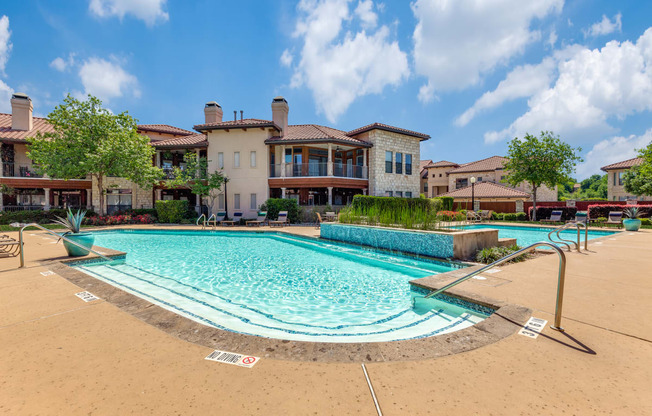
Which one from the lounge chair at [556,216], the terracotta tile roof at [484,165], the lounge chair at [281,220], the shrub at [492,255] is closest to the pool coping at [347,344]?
the shrub at [492,255]

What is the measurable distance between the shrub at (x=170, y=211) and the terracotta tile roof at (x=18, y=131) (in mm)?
11200

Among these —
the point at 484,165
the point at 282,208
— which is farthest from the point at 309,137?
the point at 484,165

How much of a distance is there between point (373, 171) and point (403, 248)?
45.4ft

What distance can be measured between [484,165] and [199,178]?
37580 millimetres

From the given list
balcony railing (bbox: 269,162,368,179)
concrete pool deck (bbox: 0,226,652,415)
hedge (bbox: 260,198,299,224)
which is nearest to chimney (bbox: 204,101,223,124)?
balcony railing (bbox: 269,162,368,179)

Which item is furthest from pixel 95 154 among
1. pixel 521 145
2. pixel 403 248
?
pixel 521 145

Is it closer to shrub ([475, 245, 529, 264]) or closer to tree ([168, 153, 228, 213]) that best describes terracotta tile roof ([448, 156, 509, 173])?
Result: tree ([168, 153, 228, 213])

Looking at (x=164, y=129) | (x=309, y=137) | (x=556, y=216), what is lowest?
(x=556, y=216)

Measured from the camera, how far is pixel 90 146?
19.4 meters

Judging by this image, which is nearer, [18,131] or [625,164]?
[18,131]

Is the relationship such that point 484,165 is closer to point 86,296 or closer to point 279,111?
point 279,111

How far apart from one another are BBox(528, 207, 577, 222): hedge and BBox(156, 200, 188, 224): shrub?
94.8 ft

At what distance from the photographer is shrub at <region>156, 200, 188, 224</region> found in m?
20.3

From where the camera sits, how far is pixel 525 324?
3086 millimetres
